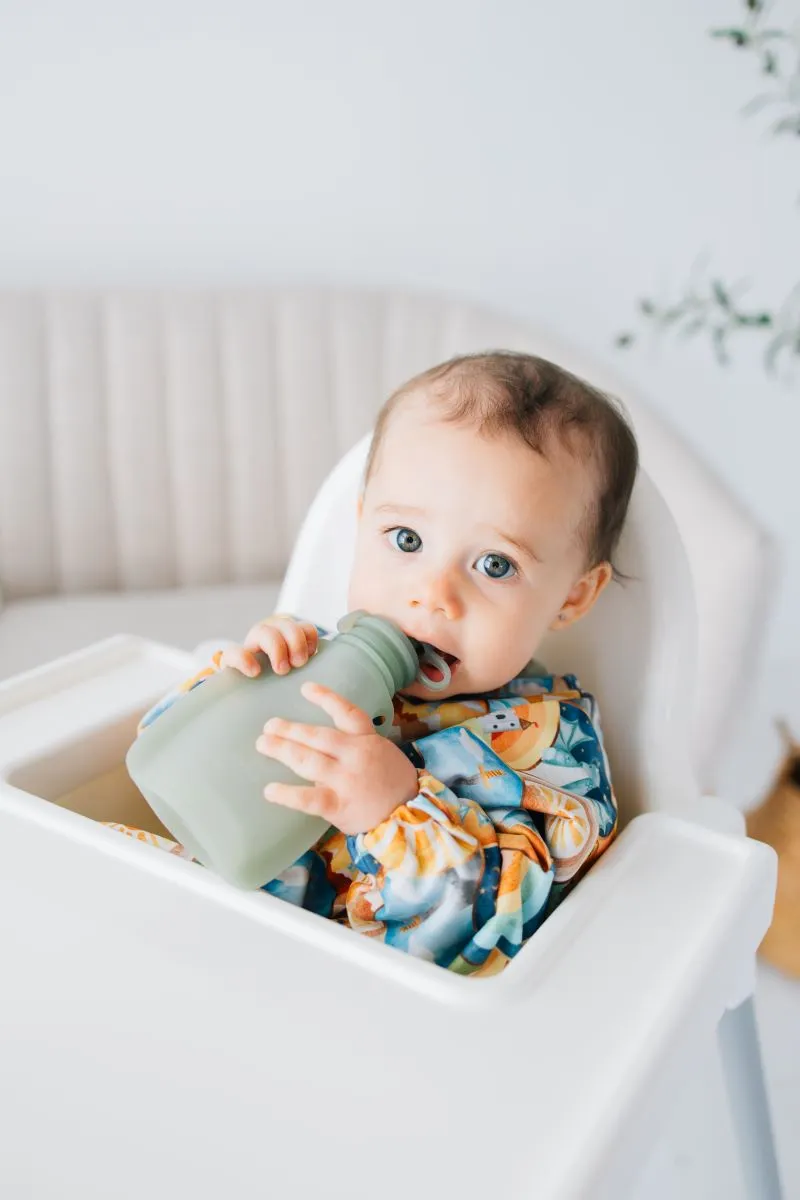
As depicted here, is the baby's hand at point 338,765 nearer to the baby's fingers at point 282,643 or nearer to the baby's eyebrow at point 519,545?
the baby's fingers at point 282,643

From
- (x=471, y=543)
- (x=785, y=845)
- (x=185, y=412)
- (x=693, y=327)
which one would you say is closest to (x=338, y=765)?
(x=471, y=543)

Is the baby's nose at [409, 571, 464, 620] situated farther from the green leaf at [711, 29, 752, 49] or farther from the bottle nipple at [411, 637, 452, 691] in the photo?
the green leaf at [711, 29, 752, 49]

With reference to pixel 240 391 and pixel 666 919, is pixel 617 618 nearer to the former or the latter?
pixel 666 919

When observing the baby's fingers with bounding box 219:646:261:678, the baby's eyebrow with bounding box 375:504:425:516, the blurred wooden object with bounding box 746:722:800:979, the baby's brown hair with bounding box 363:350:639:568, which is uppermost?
the baby's brown hair with bounding box 363:350:639:568

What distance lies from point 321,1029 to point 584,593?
0.42 metres

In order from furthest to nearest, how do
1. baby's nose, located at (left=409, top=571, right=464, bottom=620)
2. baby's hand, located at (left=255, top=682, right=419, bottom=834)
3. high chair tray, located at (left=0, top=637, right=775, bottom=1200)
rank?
baby's nose, located at (left=409, top=571, right=464, bottom=620), baby's hand, located at (left=255, top=682, right=419, bottom=834), high chair tray, located at (left=0, top=637, right=775, bottom=1200)

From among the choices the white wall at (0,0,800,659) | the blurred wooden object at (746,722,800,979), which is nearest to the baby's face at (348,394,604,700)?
the blurred wooden object at (746,722,800,979)

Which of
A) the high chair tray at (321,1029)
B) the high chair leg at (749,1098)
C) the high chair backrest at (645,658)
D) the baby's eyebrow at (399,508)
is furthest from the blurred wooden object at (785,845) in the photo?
the baby's eyebrow at (399,508)

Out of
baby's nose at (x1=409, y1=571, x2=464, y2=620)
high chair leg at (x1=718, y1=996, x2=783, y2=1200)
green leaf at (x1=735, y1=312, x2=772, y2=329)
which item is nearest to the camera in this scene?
baby's nose at (x1=409, y1=571, x2=464, y2=620)

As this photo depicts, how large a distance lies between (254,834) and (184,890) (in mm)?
82

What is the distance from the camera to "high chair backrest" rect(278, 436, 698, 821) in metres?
0.83

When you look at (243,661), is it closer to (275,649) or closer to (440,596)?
(275,649)

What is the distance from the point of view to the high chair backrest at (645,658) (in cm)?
83

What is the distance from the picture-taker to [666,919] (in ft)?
2.13
